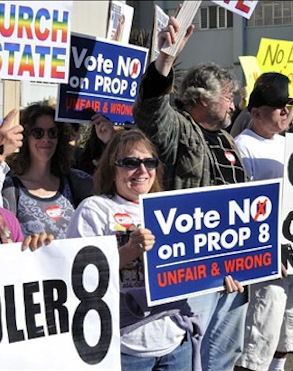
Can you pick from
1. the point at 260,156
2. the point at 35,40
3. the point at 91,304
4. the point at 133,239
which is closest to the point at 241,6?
the point at 260,156

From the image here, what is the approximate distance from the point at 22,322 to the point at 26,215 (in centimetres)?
82

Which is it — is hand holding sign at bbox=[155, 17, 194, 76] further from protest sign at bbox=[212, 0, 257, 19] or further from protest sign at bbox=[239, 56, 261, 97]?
protest sign at bbox=[239, 56, 261, 97]

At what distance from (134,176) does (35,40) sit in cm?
98

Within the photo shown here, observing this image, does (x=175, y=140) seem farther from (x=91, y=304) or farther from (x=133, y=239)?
(x=91, y=304)

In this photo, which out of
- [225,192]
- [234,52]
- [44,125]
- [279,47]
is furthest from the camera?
[234,52]

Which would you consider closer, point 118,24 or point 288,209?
point 288,209

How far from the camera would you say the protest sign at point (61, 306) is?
10.8 feet

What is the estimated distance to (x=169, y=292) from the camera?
3.65 metres

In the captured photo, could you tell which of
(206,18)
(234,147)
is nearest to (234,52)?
(206,18)

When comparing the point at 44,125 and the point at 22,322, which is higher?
the point at 44,125

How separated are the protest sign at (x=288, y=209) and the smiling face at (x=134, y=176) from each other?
1.13 metres

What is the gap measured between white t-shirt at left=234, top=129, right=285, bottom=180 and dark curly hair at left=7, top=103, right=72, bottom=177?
3.22ft

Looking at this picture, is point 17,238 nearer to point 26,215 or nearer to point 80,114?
point 26,215

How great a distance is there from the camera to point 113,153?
3.67m
